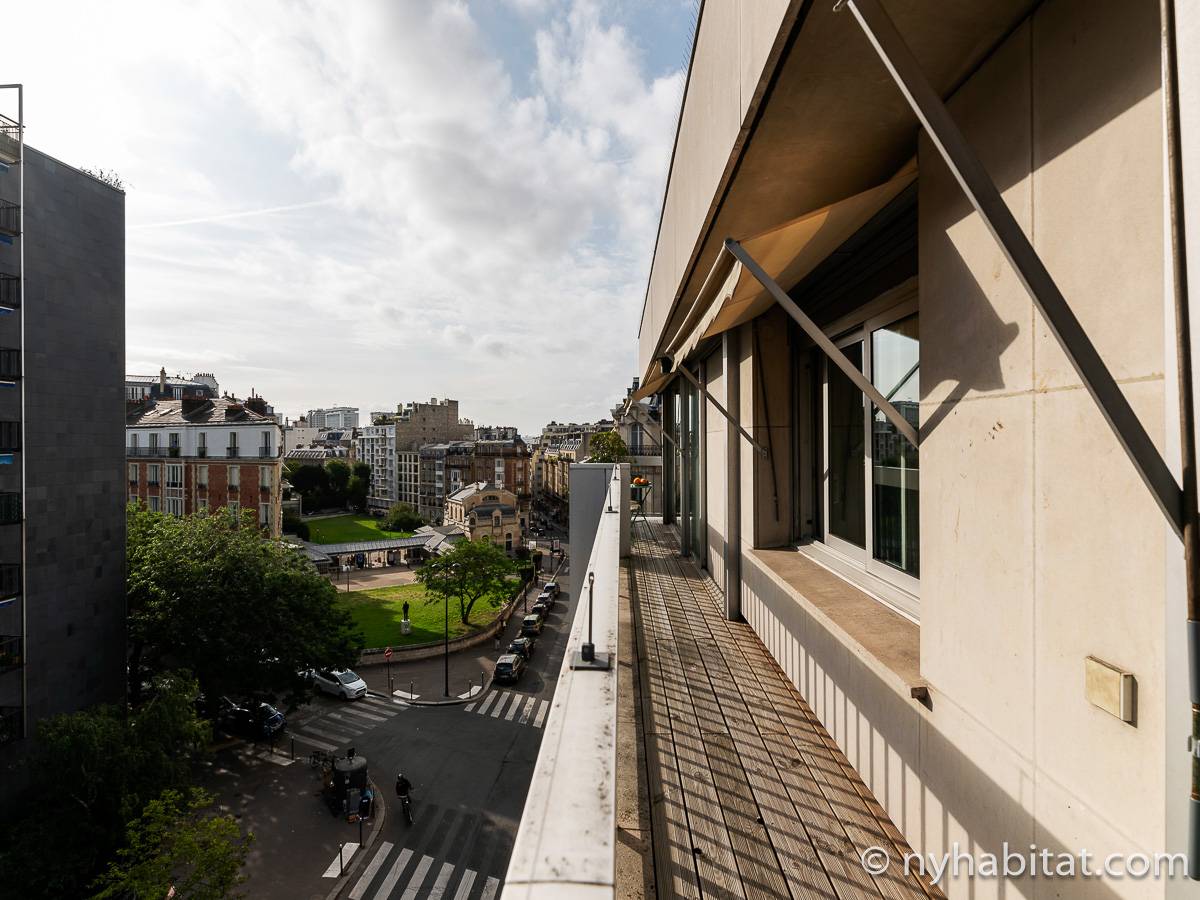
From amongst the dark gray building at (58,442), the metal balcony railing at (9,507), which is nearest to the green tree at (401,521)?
the dark gray building at (58,442)

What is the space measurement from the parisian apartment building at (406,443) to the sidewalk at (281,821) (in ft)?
204

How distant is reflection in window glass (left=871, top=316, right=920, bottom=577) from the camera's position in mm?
3305

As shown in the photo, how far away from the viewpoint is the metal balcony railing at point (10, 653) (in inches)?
447

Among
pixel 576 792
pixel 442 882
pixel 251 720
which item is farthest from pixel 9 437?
pixel 576 792

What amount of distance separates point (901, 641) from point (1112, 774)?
1.46 metres

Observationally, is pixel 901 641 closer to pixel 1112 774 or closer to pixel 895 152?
pixel 1112 774

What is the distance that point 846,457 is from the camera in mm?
4391

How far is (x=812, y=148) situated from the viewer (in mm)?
2277

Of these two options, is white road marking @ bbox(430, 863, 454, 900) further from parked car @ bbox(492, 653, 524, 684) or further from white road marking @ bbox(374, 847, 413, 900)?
parked car @ bbox(492, 653, 524, 684)

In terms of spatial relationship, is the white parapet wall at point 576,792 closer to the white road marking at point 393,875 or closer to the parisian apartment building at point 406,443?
the white road marking at point 393,875

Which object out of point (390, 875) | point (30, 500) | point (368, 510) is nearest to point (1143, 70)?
point (390, 875)

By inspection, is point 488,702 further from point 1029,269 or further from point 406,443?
point 406,443

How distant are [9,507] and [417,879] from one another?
38.7 ft

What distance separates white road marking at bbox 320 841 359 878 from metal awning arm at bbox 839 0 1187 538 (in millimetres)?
15865
